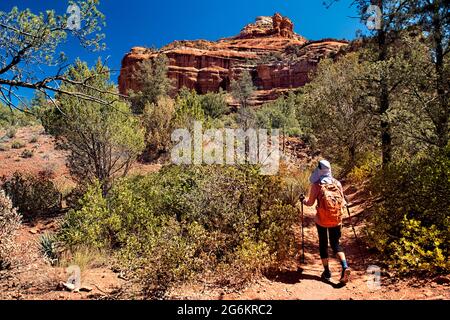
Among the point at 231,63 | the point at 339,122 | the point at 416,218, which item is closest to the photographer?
the point at 416,218

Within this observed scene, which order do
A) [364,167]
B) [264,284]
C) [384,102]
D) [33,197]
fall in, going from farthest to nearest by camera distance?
1. [33,197]
2. [364,167]
3. [384,102]
4. [264,284]

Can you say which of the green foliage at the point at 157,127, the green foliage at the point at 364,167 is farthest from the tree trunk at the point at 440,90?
the green foliage at the point at 157,127

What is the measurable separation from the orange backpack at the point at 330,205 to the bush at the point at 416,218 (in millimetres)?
1025

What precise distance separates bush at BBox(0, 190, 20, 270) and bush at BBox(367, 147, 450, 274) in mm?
6430

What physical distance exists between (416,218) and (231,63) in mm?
71604

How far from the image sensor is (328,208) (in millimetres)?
4828

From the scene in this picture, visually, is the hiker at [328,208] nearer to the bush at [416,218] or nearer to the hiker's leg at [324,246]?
the hiker's leg at [324,246]

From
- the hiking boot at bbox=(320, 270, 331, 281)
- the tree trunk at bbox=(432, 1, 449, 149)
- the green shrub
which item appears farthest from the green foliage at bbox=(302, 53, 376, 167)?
the green shrub

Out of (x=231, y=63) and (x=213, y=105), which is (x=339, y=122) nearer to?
(x=213, y=105)

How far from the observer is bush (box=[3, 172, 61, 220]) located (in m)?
12.8

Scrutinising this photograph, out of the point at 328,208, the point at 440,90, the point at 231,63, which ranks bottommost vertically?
the point at 328,208

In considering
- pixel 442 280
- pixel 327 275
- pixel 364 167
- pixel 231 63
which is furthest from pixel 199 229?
pixel 231 63

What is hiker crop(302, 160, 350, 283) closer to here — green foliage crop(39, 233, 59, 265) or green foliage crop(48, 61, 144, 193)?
green foliage crop(39, 233, 59, 265)
